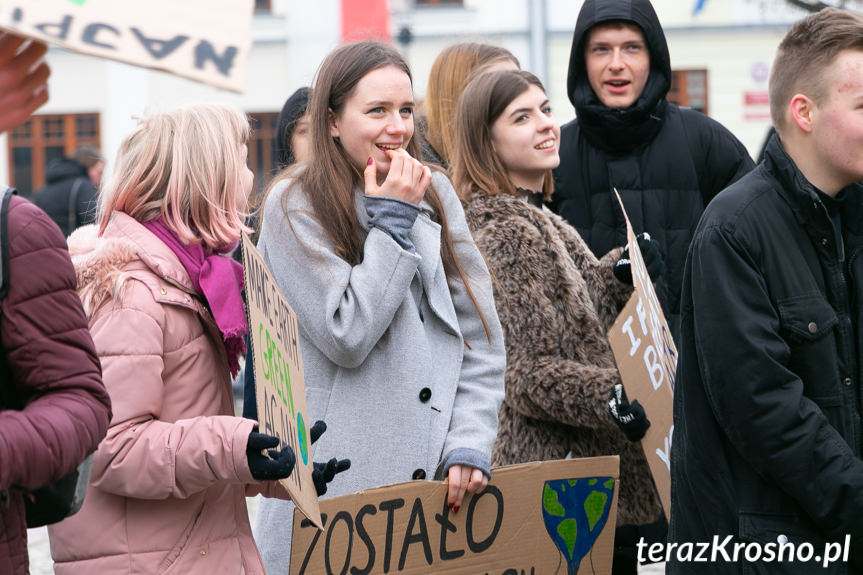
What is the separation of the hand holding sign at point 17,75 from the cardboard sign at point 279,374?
73 cm

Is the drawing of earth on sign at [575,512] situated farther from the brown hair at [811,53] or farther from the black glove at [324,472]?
the brown hair at [811,53]

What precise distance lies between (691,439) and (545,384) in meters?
0.81

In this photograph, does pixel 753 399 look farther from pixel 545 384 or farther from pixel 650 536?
pixel 650 536

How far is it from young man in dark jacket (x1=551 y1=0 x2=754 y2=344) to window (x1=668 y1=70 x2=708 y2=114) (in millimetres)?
20267

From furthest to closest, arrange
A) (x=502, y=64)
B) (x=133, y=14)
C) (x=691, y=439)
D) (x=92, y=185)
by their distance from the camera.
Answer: (x=92, y=185)
(x=502, y=64)
(x=691, y=439)
(x=133, y=14)

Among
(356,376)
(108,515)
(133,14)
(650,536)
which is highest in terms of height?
(133,14)

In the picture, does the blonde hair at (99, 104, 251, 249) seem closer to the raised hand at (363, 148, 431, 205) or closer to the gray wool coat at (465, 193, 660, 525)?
the raised hand at (363, 148, 431, 205)

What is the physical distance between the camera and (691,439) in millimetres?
2918

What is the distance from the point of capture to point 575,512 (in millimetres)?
3303

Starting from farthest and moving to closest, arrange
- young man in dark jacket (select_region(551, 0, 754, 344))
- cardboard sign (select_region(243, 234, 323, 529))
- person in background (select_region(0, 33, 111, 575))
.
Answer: young man in dark jacket (select_region(551, 0, 754, 344)) → cardboard sign (select_region(243, 234, 323, 529)) → person in background (select_region(0, 33, 111, 575))

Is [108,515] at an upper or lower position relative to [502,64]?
lower

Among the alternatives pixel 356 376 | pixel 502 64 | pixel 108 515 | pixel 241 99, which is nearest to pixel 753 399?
pixel 356 376

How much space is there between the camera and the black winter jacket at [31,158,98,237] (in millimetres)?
12148

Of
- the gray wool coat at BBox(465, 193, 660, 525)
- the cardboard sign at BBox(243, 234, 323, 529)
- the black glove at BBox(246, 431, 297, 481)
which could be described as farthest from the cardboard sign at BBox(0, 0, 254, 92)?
the gray wool coat at BBox(465, 193, 660, 525)
